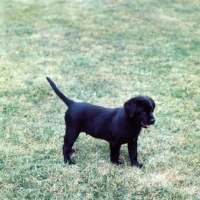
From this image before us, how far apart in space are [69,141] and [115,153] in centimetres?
→ 56

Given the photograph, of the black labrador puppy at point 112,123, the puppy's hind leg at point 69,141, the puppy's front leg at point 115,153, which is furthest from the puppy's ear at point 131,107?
the puppy's hind leg at point 69,141

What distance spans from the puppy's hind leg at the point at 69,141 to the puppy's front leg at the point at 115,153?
0.45 meters

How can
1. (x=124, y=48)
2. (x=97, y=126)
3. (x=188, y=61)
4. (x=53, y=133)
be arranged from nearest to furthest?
(x=97, y=126), (x=53, y=133), (x=188, y=61), (x=124, y=48)

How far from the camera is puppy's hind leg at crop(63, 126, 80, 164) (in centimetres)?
427

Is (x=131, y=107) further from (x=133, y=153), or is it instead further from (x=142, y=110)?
(x=133, y=153)

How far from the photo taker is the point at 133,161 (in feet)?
14.5

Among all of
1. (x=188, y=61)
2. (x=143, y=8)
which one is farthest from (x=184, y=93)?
(x=143, y=8)

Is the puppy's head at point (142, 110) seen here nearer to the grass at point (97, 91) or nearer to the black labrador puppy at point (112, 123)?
the black labrador puppy at point (112, 123)

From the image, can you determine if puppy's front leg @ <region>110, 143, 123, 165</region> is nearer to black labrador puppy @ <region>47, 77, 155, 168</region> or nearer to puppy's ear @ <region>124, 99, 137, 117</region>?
black labrador puppy @ <region>47, 77, 155, 168</region>

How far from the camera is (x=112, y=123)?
4207mm

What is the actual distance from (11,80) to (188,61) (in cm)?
410

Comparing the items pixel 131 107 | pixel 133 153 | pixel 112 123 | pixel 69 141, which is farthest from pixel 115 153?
pixel 131 107

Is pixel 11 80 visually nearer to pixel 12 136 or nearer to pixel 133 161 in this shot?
pixel 12 136

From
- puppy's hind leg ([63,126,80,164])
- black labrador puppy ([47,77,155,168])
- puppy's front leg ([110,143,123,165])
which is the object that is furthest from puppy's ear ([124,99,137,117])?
puppy's hind leg ([63,126,80,164])
